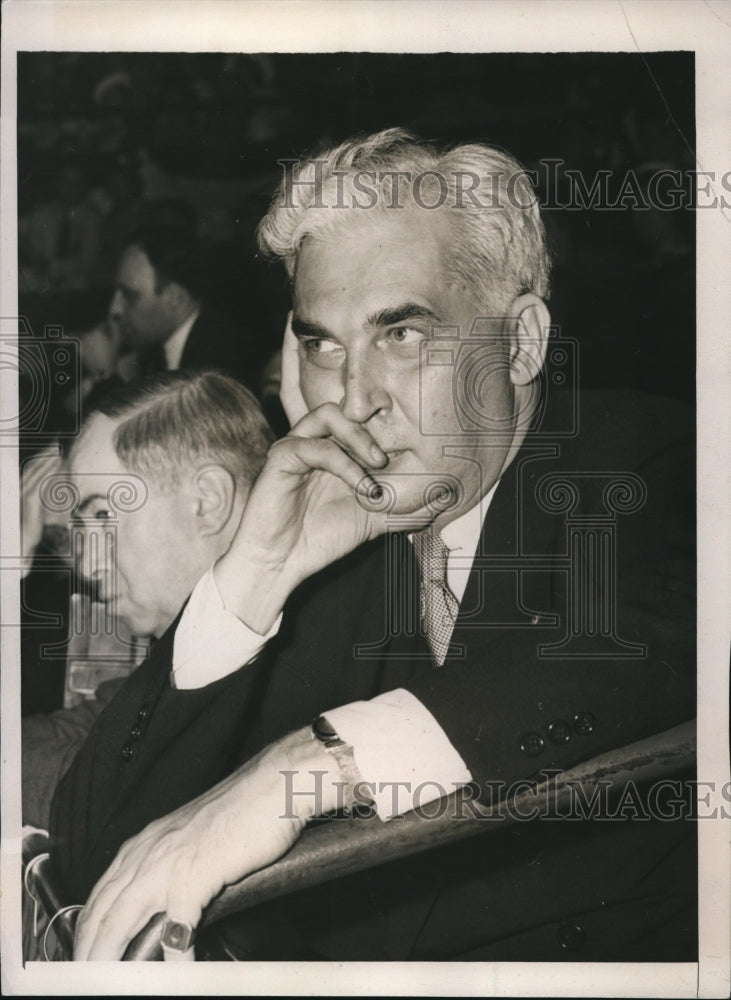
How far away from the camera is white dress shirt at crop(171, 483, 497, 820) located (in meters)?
1.69

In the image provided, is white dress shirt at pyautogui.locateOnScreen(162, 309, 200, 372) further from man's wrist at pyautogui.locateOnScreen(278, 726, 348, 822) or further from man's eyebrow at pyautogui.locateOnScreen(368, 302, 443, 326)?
man's wrist at pyautogui.locateOnScreen(278, 726, 348, 822)

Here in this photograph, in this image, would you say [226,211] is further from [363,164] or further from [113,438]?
[113,438]

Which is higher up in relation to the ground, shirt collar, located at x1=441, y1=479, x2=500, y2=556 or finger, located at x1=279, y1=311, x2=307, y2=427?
finger, located at x1=279, y1=311, x2=307, y2=427

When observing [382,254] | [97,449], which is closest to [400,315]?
[382,254]

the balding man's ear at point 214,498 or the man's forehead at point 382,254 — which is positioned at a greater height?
the man's forehead at point 382,254

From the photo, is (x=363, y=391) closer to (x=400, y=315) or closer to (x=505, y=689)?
(x=400, y=315)

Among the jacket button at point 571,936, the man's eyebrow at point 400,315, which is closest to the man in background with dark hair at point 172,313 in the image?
the man's eyebrow at point 400,315

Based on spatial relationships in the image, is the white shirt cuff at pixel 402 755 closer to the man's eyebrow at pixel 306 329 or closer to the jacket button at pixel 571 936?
the jacket button at pixel 571 936

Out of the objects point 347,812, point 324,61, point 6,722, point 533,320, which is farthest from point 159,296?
point 347,812

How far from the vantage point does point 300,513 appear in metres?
1.72

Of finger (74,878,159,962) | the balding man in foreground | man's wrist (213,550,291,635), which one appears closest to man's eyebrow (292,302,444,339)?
the balding man in foreground

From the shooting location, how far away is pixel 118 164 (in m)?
1.78

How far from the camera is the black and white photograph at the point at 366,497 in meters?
1.71

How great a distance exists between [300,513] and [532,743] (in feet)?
1.85
